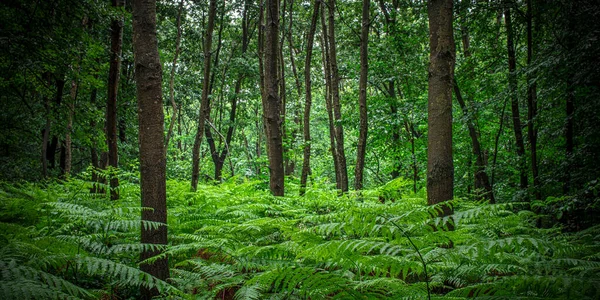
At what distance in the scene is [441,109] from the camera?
3939mm

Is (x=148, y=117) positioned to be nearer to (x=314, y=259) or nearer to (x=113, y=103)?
(x=314, y=259)

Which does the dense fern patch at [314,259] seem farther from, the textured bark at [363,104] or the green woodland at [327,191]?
the textured bark at [363,104]

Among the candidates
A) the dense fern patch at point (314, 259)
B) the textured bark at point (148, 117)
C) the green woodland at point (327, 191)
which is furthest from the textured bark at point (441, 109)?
the textured bark at point (148, 117)

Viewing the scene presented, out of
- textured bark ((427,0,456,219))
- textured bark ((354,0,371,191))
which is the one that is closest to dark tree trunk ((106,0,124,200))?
textured bark ((427,0,456,219))

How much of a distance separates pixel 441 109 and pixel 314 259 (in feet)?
7.57

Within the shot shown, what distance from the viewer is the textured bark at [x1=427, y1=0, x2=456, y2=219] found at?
3.90m

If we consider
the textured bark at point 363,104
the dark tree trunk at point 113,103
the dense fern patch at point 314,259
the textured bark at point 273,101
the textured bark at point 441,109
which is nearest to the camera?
the dense fern patch at point 314,259

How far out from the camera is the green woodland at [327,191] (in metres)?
2.50

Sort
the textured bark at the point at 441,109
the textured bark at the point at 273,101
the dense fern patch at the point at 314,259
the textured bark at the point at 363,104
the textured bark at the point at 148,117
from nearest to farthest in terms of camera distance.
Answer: the dense fern patch at the point at 314,259 < the textured bark at the point at 148,117 < the textured bark at the point at 441,109 < the textured bark at the point at 273,101 < the textured bark at the point at 363,104

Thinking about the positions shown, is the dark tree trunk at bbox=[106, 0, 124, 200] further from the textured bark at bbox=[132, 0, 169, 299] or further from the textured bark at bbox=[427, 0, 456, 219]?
the textured bark at bbox=[427, 0, 456, 219]

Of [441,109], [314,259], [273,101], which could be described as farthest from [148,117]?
[273,101]

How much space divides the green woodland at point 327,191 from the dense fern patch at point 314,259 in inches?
1.0

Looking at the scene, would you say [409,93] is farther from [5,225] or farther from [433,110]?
[5,225]

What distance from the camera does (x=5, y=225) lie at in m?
3.88
